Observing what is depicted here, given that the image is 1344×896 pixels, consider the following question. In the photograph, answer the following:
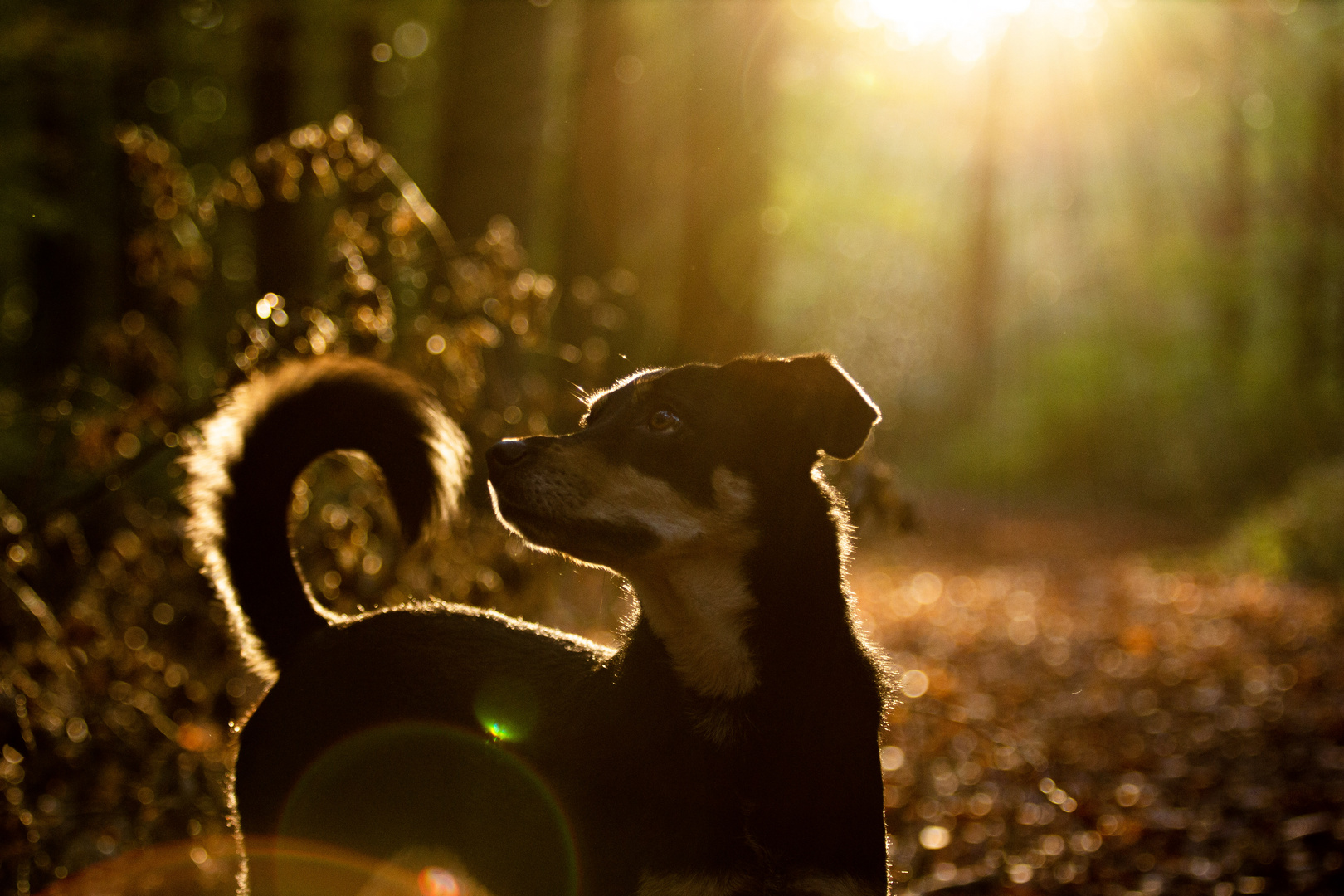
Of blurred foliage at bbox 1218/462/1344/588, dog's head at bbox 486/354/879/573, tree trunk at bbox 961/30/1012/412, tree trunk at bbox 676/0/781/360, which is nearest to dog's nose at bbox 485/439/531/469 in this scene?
dog's head at bbox 486/354/879/573

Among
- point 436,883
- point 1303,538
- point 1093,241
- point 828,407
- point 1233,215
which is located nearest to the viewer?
point 828,407

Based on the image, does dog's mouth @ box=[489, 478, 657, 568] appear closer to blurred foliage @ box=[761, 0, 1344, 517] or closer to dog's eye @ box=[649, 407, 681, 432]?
dog's eye @ box=[649, 407, 681, 432]

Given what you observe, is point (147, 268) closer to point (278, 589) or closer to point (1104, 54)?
point (278, 589)

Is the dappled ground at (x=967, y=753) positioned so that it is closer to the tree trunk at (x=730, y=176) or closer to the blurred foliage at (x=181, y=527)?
the blurred foliage at (x=181, y=527)

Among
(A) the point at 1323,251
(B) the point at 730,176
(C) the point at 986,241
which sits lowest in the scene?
(C) the point at 986,241

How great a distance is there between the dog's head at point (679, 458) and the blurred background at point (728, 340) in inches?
40.3

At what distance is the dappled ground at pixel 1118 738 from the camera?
533 cm

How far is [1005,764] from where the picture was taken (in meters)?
6.84

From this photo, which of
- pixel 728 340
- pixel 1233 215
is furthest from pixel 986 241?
pixel 728 340

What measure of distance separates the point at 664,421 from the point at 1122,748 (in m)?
5.39

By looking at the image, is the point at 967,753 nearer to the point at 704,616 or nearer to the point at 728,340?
the point at 704,616

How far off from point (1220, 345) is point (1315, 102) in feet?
20.7

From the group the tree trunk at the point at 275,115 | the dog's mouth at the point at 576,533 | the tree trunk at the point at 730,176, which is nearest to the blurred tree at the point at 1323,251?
the tree trunk at the point at 730,176

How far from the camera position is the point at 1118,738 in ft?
25.3
